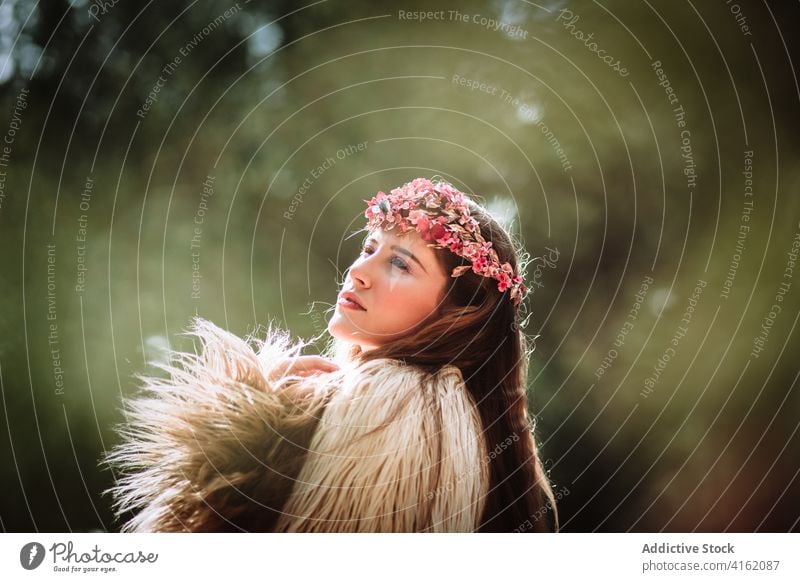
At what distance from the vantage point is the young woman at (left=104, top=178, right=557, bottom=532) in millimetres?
1675

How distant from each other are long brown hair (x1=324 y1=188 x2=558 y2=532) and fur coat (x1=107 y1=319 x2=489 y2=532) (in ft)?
0.13

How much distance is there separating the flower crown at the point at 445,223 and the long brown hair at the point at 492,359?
0.02 m

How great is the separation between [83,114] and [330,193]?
2.20 feet

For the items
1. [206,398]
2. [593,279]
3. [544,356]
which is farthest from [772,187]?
[206,398]

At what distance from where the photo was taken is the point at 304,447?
169cm

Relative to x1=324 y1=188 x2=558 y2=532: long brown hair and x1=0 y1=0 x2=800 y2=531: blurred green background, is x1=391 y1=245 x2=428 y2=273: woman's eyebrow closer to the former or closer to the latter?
x1=324 y1=188 x2=558 y2=532: long brown hair

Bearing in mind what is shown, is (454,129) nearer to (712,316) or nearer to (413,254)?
(413,254)

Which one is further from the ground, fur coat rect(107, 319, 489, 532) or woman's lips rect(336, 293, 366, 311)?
woman's lips rect(336, 293, 366, 311)

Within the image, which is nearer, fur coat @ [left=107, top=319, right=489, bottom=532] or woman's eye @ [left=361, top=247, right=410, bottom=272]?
fur coat @ [left=107, top=319, right=489, bottom=532]
